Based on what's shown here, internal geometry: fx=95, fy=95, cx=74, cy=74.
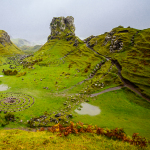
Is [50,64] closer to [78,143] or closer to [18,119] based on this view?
[18,119]

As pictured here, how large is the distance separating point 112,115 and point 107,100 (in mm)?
10521

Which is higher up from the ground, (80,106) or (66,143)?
(66,143)

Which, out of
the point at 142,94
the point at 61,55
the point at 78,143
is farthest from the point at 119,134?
the point at 61,55

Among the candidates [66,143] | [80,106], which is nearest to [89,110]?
[80,106]

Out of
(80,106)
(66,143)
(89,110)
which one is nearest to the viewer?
(66,143)

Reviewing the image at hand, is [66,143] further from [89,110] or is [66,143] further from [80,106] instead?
[80,106]

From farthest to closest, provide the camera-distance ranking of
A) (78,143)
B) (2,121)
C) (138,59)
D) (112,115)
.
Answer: (138,59) → (112,115) → (2,121) → (78,143)

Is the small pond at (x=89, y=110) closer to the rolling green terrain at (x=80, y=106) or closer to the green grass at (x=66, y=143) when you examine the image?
the rolling green terrain at (x=80, y=106)

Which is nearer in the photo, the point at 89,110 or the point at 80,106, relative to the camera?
the point at 89,110

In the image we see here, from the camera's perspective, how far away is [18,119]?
35.9 m

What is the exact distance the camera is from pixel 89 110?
42906mm

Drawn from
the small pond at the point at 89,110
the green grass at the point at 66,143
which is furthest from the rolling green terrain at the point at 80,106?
the small pond at the point at 89,110

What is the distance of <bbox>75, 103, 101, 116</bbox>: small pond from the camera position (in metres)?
40.8

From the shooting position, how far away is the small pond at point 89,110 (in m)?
40.8
